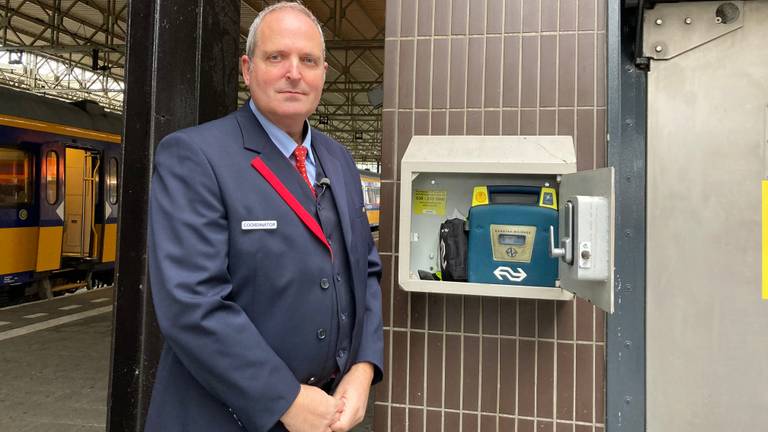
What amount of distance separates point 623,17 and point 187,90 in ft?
7.03

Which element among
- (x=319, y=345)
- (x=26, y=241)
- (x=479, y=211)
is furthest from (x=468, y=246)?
(x=26, y=241)

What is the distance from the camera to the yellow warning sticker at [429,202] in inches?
104

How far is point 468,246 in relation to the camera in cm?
248

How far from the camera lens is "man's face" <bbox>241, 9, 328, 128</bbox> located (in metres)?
1.60

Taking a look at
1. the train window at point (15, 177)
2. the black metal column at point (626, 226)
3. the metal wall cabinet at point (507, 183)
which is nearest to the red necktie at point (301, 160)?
the metal wall cabinet at point (507, 183)

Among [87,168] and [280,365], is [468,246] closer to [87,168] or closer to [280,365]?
[280,365]

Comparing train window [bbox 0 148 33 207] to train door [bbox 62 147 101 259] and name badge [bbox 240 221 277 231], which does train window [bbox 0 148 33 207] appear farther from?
name badge [bbox 240 221 277 231]

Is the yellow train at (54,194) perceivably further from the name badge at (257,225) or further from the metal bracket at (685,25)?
the name badge at (257,225)

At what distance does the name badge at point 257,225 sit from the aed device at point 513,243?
3.85 ft

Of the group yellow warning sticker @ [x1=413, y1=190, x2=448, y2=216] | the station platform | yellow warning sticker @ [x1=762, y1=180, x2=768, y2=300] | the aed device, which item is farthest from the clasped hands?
the station platform

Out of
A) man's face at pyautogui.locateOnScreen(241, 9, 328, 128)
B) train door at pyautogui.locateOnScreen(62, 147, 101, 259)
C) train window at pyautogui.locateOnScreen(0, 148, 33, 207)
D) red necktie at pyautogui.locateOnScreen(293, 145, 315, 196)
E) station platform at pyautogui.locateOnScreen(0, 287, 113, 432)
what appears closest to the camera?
man's face at pyautogui.locateOnScreen(241, 9, 328, 128)

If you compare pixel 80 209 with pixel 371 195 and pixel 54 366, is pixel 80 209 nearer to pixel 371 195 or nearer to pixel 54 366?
pixel 54 366

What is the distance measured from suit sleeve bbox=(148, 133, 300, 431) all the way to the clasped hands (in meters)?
0.04

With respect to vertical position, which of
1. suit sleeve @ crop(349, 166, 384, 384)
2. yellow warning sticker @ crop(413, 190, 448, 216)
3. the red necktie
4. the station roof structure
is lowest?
suit sleeve @ crop(349, 166, 384, 384)
